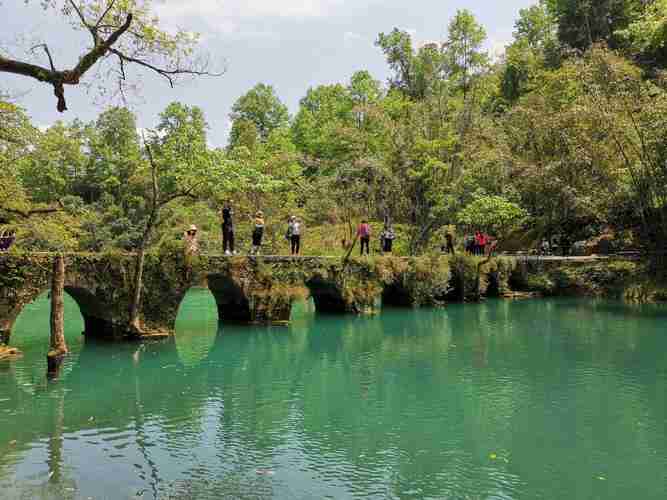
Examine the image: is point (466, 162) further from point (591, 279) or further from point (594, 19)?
point (594, 19)

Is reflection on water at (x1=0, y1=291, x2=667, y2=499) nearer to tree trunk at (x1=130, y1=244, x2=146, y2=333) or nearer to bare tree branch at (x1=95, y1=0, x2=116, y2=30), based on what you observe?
tree trunk at (x1=130, y1=244, x2=146, y2=333)

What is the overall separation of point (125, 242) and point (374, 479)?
135ft

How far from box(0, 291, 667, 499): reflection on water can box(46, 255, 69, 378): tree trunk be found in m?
0.55

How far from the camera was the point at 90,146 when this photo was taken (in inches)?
2281

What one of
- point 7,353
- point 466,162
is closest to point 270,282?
point 7,353

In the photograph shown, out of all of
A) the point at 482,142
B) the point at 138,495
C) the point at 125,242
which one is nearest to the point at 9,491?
the point at 138,495

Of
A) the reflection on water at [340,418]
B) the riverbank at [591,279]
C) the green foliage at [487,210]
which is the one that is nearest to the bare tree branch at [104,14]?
the reflection on water at [340,418]

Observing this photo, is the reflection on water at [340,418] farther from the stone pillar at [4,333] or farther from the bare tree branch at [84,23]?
the bare tree branch at [84,23]

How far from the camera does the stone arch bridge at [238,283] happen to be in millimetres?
18203

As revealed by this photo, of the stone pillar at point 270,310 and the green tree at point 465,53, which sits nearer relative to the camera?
the stone pillar at point 270,310

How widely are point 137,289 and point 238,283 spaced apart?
4.90 meters

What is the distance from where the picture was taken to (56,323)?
14.6 metres

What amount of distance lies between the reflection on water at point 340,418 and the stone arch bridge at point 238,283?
1315mm

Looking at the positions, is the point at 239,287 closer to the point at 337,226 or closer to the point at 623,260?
the point at 337,226
